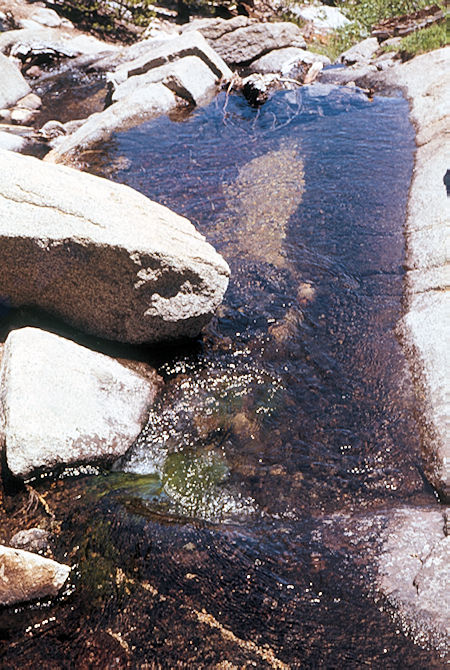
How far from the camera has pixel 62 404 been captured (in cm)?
473

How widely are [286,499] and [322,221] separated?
4.77m

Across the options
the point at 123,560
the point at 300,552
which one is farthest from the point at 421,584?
the point at 123,560

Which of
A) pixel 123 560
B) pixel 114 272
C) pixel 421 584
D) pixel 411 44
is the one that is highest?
pixel 411 44

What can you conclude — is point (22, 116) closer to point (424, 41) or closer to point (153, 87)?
point (153, 87)

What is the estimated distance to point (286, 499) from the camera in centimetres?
447

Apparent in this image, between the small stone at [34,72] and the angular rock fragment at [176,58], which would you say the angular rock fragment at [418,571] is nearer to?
the angular rock fragment at [176,58]

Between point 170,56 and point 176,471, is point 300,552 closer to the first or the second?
point 176,471

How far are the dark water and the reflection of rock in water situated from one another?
5 cm

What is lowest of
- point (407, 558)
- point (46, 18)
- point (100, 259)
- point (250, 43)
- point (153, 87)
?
point (407, 558)

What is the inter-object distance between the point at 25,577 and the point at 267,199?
21.6ft

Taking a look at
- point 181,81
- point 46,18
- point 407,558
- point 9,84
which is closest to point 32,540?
point 407,558

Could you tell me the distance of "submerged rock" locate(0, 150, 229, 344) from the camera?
16.5 feet

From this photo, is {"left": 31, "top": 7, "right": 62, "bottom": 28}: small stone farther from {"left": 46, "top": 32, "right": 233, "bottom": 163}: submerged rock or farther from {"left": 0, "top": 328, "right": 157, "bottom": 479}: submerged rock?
{"left": 0, "top": 328, "right": 157, "bottom": 479}: submerged rock

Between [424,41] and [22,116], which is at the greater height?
[424,41]
